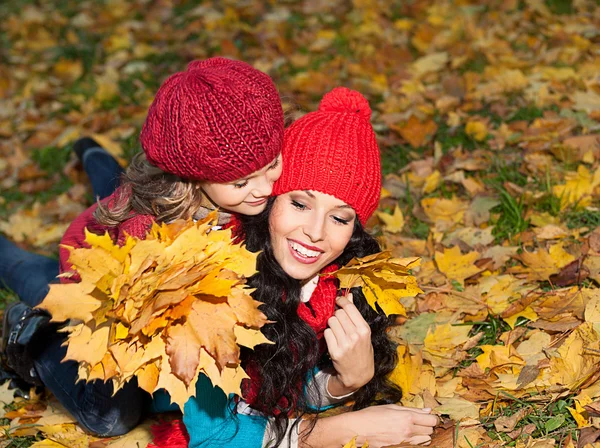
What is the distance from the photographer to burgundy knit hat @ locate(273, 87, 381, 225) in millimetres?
2424

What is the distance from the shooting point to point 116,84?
18.0 ft

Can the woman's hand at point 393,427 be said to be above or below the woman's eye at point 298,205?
below

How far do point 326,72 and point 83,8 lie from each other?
2909 mm

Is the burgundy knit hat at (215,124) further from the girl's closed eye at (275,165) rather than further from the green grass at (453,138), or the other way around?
the green grass at (453,138)

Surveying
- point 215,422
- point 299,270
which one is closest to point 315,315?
point 299,270

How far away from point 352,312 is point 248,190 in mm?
552

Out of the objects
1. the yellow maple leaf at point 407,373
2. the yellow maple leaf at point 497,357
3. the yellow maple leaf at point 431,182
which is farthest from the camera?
the yellow maple leaf at point 431,182

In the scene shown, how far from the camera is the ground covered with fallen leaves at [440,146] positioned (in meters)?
2.61

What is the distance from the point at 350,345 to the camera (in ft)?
8.09

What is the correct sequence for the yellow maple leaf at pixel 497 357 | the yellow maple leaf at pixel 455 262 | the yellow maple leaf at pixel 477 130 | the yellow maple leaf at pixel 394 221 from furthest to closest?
the yellow maple leaf at pixel 477 130, the yellow maple leaf at pixel 394 221, the yellow maple leaf at pixel 455 262, the yellow maple leaf at pixel 497 357

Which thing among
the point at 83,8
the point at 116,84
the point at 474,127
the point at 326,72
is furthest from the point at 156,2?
the point at 474,127

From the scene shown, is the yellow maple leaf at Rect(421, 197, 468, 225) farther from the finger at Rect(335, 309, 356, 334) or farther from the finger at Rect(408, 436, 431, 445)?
the finger at Rect(408, 436, 431, 445)

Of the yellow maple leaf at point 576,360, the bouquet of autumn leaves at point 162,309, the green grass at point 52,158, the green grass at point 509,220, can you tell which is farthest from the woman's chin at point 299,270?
the green grass at point 52,158

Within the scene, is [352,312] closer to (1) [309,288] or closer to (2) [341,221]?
(1) [309,288]
